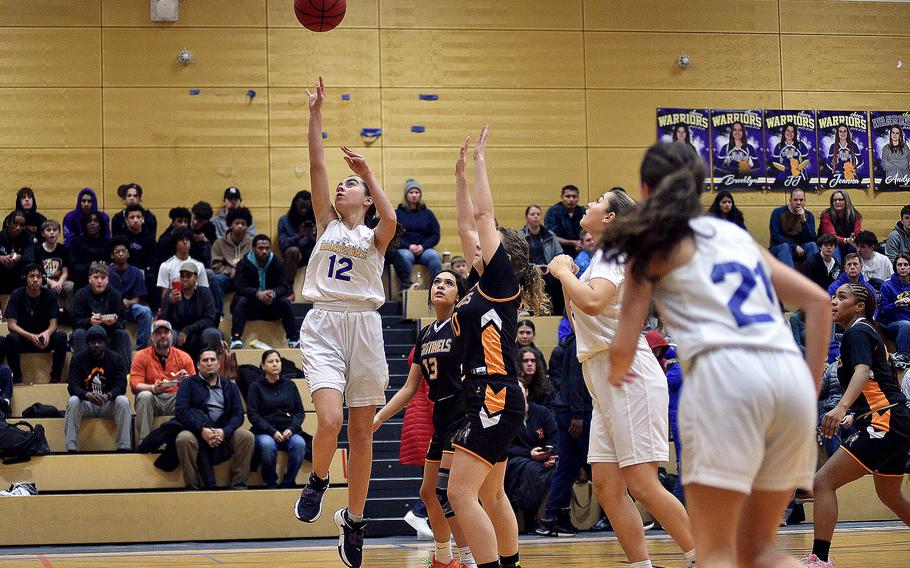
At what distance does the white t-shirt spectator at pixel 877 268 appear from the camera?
1359 cm

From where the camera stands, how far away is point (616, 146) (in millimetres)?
15656

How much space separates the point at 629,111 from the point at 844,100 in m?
3.41

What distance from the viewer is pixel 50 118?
1470cm

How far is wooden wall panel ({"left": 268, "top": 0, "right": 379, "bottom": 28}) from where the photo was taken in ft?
49.0

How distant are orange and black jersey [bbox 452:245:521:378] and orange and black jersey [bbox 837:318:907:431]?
2.45 metres

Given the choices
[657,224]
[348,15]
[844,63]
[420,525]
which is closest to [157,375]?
[420,525]

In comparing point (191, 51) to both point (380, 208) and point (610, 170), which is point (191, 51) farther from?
point (380, 208)

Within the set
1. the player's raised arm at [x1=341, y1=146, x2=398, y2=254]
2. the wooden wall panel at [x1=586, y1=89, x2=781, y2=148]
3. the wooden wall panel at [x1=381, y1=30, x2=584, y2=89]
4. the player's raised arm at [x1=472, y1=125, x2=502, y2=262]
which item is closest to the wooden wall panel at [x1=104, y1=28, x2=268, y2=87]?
the wooden wall panel at [x1=381, y1=30, x2=584, y2=89]

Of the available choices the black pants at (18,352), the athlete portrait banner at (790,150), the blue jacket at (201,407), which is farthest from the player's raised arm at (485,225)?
the athlete portrait banner at (790,150)

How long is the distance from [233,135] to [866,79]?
31.5 ft

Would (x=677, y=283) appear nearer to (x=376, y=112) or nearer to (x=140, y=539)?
(x=140, y=539)

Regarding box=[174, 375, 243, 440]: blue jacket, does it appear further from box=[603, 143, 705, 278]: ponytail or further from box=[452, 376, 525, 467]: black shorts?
box=[603, 143, 705, 278]: ponytail

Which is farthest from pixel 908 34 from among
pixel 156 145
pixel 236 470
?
pixel 236 470

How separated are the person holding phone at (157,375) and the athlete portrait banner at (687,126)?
326 inches
